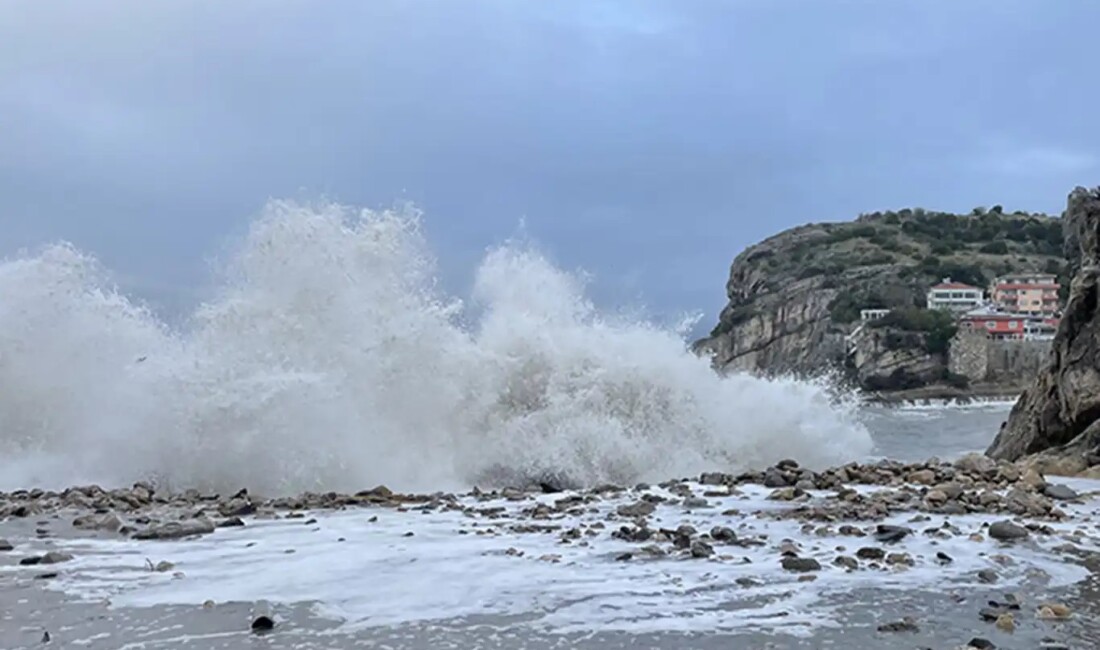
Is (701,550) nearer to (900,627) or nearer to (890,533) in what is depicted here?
(890,533)

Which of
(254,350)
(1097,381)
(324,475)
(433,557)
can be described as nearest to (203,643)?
(433,557)

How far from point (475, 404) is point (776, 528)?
6892 millimetres

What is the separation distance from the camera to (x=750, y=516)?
7.73 m

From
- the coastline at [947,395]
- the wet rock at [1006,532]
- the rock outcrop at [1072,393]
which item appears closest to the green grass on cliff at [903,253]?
the coastline at [947,395]

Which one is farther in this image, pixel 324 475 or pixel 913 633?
pixel 324 475

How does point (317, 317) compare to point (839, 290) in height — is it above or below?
below

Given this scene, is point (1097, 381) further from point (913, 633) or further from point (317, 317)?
point (317, 317)

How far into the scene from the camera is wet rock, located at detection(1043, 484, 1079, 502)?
8.48 m

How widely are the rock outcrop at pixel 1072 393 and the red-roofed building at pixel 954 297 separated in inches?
3310

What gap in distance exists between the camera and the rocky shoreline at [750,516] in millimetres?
6004

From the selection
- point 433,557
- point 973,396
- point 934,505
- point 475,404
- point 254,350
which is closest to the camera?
point 433,557

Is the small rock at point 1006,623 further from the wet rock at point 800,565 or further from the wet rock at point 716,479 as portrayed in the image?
the wet rock at point 716,479

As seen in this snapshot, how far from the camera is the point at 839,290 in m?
98.1

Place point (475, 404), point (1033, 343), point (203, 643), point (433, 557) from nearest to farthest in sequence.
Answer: point (203, 643), point (433, 557), point (475, 404), point (1033, 343)
